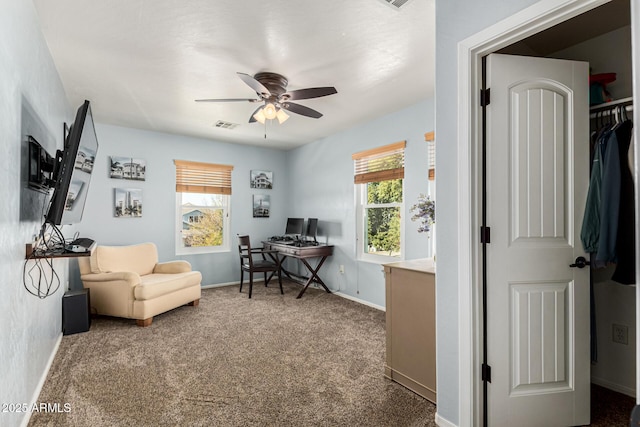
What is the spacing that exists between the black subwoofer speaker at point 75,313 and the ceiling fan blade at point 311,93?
2.90 meters

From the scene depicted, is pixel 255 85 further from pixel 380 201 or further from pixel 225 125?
pixel 380 201

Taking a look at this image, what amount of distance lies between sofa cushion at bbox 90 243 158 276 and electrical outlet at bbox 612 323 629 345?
4.76 m

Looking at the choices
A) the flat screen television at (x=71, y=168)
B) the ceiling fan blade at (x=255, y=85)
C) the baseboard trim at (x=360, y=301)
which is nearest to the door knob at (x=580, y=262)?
the ceiling fan blade at (x=255, y=85)

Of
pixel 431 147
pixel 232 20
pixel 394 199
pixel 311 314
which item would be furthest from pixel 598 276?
pixel 232 20

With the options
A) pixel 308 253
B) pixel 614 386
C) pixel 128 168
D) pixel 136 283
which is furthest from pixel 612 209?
pixel 128 168

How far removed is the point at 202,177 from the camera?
541cm

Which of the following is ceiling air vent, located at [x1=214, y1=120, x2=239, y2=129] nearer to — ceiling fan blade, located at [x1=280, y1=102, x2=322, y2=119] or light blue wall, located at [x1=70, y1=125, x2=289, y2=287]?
light blue wall, located at [x1=70, y1=125, x2=289, y2=287]

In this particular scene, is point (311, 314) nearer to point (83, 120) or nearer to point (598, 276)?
point (598, 276)

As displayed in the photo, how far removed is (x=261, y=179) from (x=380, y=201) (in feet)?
8.12

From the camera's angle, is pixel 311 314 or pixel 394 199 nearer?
pixel 311 314

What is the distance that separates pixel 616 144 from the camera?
1.72 meters

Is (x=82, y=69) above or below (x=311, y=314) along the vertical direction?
above

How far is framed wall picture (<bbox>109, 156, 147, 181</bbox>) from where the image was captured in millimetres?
4626

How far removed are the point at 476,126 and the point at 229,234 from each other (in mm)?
4681
